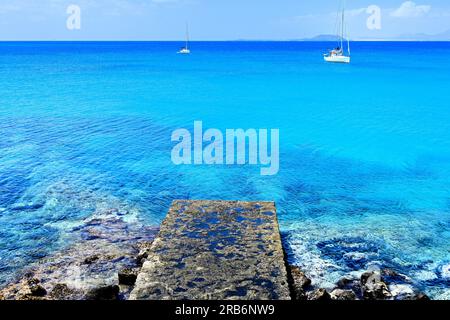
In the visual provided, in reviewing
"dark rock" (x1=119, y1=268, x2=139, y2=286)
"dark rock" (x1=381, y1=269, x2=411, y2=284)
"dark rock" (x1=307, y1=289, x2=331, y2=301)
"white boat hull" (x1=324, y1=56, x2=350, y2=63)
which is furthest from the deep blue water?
"white boat hull" (x1=324, y1=56, x2=350, y2=63)

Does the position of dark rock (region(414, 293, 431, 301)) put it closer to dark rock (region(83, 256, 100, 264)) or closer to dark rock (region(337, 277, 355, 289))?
dark rock (region(337, 277, 355, 289))

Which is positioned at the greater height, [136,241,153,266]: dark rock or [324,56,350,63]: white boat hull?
[324,56,350,63]: white boat hull

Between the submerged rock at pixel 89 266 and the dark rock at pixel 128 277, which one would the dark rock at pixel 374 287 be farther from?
the submerged rock at pixel 89 266

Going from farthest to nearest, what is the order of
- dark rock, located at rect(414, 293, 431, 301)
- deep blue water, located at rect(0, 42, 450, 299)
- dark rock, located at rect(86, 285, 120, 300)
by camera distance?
deep blue water, located at rect(0, 42, 450, 299)
dark rock, located at rect(414, 293, 431, 301)
dark rock, located at rect(86, 285, 120, 300)

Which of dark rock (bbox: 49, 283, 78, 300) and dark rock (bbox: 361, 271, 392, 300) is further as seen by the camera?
dark rock (bbox: 361, 271, 392, 300)

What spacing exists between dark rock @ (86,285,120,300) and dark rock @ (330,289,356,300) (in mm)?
5765

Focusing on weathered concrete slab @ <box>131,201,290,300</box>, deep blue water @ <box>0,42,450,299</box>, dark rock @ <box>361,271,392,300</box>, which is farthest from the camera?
deep blue water @ <box>0,42,450,299</box>

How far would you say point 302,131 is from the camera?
110 feet

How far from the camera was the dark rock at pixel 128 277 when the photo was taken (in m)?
12.0

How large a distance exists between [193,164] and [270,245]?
13.7 metres

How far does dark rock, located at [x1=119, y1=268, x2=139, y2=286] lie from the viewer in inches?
471

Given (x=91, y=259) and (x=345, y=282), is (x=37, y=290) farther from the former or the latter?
(x=345, y=282)

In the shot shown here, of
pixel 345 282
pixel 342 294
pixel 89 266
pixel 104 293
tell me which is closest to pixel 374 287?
pixel 345 282
